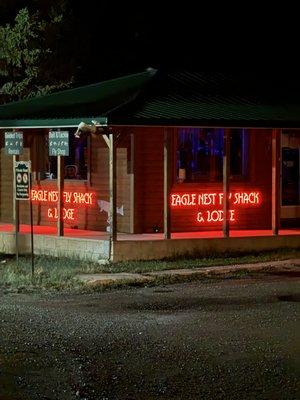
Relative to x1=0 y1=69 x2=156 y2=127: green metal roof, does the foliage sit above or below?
above

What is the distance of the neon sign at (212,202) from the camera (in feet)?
64.4

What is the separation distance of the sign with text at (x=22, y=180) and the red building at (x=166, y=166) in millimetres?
1613

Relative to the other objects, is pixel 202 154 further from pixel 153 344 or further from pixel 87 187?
pixel 153 344

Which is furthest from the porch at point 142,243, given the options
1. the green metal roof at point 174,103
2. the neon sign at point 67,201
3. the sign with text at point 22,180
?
the green metal roof at point 174,103

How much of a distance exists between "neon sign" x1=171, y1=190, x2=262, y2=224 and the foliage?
8085 millimetres

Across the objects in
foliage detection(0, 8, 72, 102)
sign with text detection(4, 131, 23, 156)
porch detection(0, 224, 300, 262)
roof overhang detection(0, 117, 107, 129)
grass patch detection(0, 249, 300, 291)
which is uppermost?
foliage detection(0, 8, 72, 102)

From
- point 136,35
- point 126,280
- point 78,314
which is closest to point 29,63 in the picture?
point 136,35

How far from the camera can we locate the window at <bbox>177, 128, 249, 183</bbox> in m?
20.0

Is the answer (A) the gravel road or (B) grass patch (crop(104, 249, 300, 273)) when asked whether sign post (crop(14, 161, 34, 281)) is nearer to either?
(B) grass patch (crop(104, 249, 300, 273))

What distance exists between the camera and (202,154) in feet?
66.1

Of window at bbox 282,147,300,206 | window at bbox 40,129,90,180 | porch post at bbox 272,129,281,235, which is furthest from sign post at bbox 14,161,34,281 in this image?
window at bbox 282,147,300,206

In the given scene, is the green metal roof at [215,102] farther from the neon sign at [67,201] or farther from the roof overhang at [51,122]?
the neon sign at [67,201]

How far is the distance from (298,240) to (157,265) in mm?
4007

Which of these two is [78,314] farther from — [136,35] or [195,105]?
[136,35]
